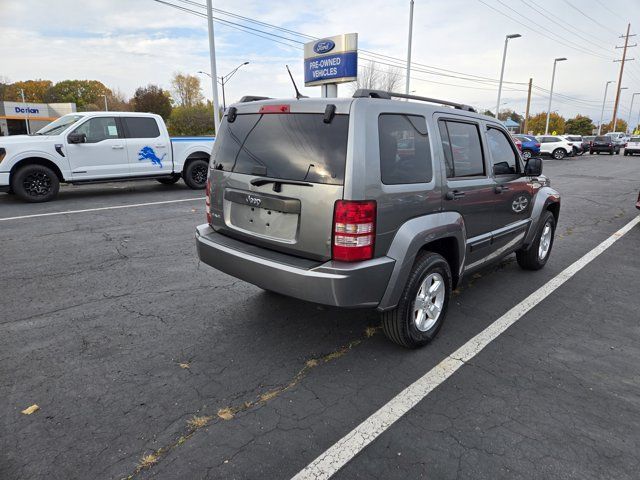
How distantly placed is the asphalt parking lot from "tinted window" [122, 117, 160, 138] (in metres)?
6.03

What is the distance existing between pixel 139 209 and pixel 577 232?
843cm

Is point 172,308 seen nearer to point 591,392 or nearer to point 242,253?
point 242,253

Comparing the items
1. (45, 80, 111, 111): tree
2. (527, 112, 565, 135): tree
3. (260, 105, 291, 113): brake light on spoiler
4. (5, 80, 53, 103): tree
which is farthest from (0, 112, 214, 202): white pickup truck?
(5, 80, 53, 103): tree

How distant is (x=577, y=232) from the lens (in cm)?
759

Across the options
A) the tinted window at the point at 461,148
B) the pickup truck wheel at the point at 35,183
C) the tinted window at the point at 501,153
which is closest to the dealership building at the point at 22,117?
the pickup truck wheel at the point at 35,183

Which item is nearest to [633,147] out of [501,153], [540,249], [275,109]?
[540,249]

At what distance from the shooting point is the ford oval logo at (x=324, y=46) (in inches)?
978

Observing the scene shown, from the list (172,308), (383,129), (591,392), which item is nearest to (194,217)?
(172,308)

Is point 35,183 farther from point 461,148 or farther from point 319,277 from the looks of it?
point 461,148

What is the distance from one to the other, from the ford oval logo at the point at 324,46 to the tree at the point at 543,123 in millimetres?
77815

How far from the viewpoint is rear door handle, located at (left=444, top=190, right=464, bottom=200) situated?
3405 millimetres

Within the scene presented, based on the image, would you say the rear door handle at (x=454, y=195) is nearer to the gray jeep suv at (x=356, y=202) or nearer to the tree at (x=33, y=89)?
the gray jeep suv at (x=356, y=202)

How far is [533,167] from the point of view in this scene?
454 cm

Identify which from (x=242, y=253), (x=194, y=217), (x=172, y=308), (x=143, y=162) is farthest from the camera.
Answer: (x=143, y=162)
